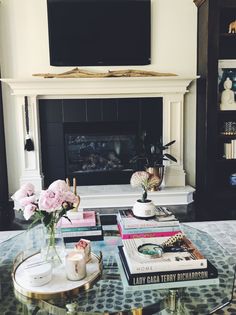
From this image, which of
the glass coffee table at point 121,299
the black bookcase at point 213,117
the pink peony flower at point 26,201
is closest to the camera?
the glass coffee table at point 121,299

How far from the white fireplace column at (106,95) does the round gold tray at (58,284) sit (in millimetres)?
2414

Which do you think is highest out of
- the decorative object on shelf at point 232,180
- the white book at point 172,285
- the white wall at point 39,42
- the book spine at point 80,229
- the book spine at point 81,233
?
the white wall at point 39,42

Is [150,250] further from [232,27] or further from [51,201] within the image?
[232,27]

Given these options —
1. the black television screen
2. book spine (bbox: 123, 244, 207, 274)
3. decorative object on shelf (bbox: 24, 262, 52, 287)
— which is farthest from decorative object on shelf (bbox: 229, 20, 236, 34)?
decorative object on shelf (bbox: 24, 262, 52, 287)

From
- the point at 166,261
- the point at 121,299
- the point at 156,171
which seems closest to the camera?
the point at 121,299

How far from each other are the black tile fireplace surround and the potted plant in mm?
184

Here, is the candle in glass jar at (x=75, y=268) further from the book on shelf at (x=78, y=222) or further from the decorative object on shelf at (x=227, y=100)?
the decorative object on shelf at (x=227, y=100)

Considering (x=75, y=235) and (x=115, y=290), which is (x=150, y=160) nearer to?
(x=75, y=235)

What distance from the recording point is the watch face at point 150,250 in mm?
1495

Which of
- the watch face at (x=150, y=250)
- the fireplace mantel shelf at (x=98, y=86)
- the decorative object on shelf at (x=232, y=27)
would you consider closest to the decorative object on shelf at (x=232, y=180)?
the fireplace mantel shelf at (x=98, y=86)

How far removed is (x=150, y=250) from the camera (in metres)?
1.55

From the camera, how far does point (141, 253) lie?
1526mm

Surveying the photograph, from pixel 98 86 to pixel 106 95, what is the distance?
176mm

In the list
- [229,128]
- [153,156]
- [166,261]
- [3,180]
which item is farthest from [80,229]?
[229,128]
